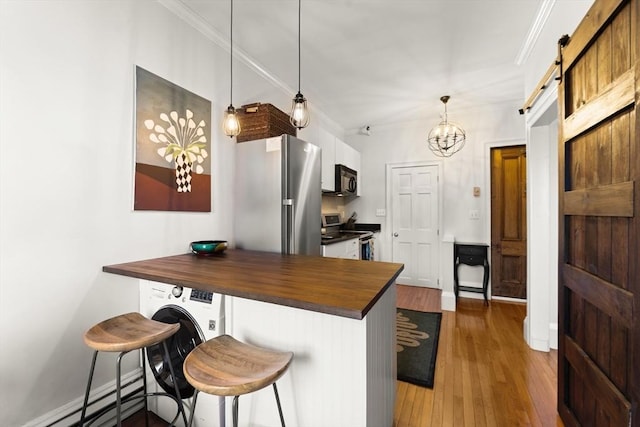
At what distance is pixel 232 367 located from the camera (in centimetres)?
102

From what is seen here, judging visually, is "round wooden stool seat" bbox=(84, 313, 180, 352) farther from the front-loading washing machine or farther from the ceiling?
the ceiling

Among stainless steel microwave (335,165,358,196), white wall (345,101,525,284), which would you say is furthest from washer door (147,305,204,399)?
white wall (345,101,525,284)

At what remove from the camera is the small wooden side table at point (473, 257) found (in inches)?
150

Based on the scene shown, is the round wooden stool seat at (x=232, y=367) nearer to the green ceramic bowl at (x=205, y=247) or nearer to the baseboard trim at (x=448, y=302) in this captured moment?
the green ceramic bowl at (x=205, y=247)

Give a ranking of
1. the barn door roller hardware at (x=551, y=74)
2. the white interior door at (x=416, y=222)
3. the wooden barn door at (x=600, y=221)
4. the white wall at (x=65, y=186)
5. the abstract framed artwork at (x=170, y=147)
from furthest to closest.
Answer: the white interior door at (x=416, y=222) < the abstract framed artwork at (x=170, y=147) < the barn door roller hardware at (x=551, y=74) < the white wall at (x=65, y=186) < the wooden barn door at (x=600, y=221)

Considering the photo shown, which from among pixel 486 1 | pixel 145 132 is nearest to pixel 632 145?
pixel 486 1

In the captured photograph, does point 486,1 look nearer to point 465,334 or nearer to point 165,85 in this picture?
point 165,85

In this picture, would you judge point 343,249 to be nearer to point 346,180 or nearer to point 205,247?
point 346,180

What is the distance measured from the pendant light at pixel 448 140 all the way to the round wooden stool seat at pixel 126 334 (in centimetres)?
378

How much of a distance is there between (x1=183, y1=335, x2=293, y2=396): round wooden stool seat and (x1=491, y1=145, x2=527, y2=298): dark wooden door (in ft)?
12.8

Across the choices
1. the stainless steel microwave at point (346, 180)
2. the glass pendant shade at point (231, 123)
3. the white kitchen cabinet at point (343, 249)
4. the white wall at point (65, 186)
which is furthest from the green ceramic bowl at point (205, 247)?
the stainless steel microwave at point (346, 180)

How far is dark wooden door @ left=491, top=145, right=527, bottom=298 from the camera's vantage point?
3.81 metres

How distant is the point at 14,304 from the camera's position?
130cm

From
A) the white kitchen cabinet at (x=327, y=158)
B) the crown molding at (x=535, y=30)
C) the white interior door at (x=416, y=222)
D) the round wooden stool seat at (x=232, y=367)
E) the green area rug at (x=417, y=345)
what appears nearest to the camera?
the round wooden stool seat at (x=232, y=367)
